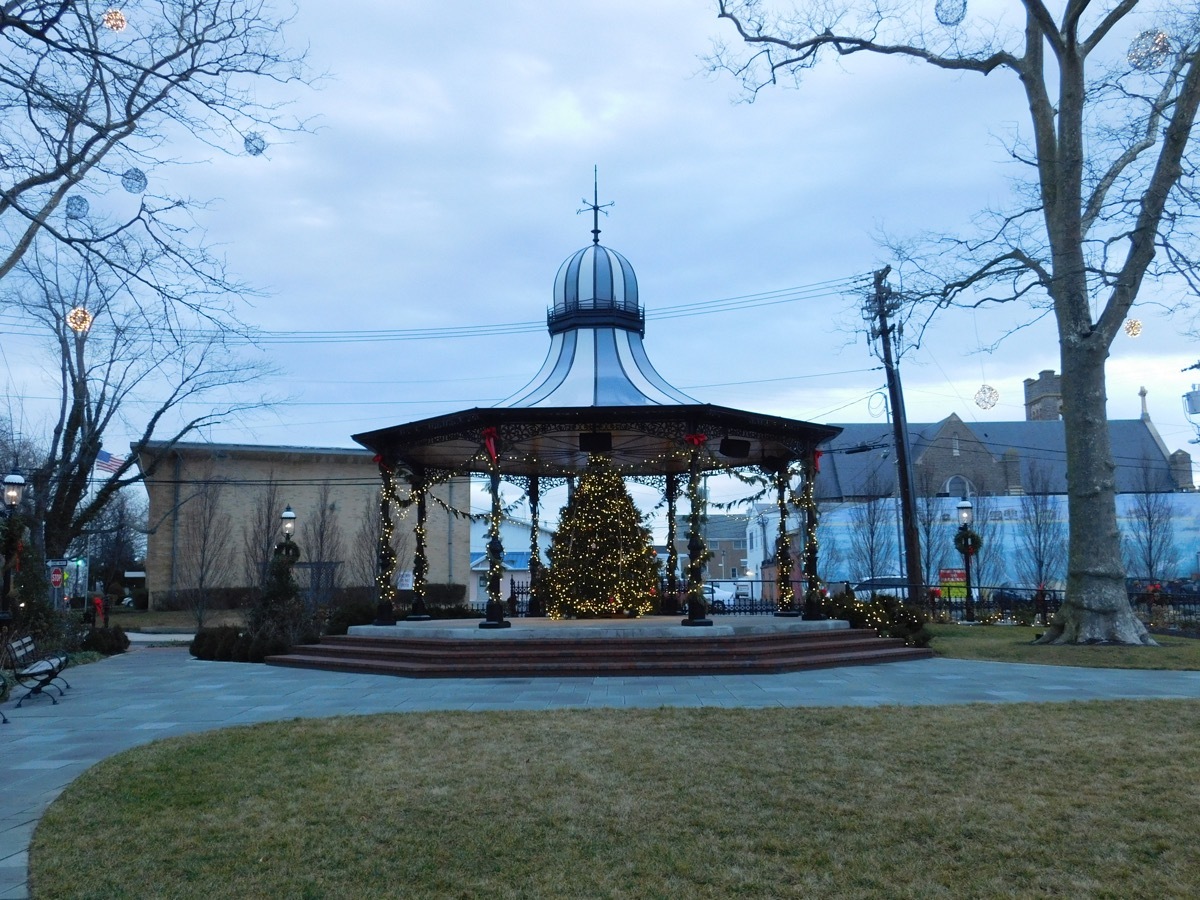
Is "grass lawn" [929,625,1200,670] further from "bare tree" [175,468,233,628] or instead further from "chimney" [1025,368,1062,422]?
"chimney" [1025,368,1062,422]

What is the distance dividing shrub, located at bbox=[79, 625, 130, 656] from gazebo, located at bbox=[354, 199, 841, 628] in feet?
26.7

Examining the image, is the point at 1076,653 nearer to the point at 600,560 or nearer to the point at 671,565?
the point at 671,565

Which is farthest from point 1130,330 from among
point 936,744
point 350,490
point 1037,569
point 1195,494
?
point 1195,494

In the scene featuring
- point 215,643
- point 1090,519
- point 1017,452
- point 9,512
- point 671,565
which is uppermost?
point 1017,452

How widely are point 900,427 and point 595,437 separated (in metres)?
11.8

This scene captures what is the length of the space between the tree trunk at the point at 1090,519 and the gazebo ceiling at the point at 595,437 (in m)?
4.80

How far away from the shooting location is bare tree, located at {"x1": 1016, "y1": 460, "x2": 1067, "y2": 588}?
45406mm

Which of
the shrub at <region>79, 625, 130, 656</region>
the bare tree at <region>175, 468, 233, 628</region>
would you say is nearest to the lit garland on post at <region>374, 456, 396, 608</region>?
the shrub at <region>79, 625, 130, 656</region>

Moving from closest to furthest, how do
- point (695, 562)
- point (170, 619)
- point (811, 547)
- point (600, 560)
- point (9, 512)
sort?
point (695, 562), point (811, 547), point (9, 512), point (600, 560), point (170, 619)

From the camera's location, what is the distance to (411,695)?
1314cm

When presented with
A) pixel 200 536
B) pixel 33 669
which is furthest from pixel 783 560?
pixel 200 536

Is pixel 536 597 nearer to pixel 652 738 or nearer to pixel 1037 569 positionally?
pixel 652 738

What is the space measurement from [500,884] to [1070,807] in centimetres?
386

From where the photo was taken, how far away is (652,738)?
8.95 meters
